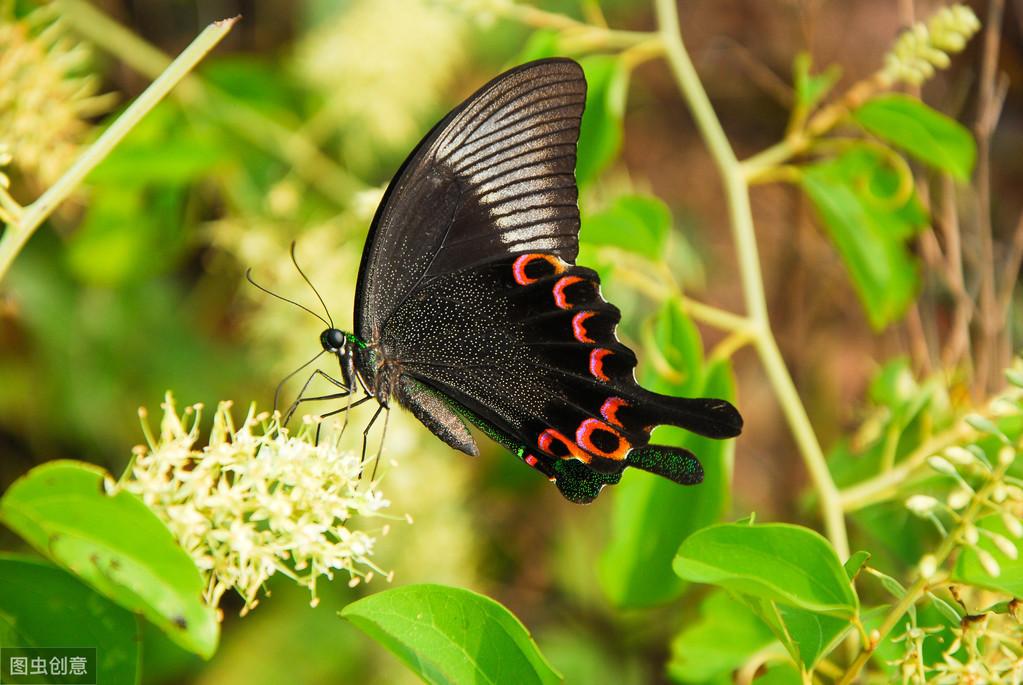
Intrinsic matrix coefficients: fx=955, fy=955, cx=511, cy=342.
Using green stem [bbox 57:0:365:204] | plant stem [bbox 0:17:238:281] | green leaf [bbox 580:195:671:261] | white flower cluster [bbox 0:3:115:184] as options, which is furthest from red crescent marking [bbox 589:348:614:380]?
green stem [bbox 57:0:365:204]

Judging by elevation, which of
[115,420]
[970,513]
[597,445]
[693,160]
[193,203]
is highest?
[970,513]

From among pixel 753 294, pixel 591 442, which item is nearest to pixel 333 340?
pixel 591 442

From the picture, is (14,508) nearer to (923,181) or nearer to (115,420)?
(115,420)

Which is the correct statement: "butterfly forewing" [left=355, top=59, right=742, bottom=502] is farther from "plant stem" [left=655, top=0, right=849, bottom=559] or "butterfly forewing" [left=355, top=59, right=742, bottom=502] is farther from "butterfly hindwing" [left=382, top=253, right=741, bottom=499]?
"plant stem" [left=655, top=0, right=849, bottom=559]

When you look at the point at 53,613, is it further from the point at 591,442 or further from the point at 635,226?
the point at 635,226

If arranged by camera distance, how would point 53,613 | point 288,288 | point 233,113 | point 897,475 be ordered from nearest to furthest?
point 53,613, point 897,475, point 288,288, point 233,113

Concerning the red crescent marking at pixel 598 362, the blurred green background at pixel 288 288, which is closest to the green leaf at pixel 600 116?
the blurred green background at pixel 288 288

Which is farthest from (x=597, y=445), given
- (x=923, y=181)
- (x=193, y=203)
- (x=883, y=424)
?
(x=193, y=203)
